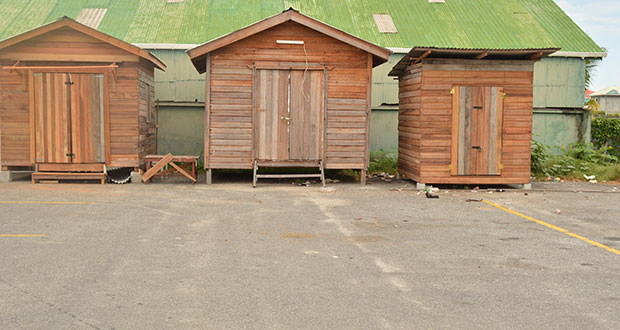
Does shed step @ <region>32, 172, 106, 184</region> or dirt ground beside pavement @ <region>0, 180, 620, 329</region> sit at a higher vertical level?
shed step @ <region>32, 172, 106, 184</region>

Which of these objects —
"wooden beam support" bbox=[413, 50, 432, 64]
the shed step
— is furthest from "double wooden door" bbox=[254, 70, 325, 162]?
the shed step

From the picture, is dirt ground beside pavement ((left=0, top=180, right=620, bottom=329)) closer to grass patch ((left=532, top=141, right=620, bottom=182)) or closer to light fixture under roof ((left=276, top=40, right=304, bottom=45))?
light fixture under roof ((left=276, top=40, right=304, bottom=45))

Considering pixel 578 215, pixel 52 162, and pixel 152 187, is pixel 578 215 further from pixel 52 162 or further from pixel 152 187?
pixel 52 162

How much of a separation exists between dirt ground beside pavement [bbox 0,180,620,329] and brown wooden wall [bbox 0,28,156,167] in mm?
2782

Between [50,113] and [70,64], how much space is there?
4.04 ft

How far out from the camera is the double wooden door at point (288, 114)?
1316cm

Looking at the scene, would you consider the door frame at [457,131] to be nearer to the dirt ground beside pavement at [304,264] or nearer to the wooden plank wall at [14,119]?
the dirt ground beside pavement at [304,264]

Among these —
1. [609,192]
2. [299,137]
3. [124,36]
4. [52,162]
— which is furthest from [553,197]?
[124,36]

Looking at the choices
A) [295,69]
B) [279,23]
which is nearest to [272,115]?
[295,69]

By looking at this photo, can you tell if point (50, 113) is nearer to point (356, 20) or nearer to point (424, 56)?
point (424, 56)

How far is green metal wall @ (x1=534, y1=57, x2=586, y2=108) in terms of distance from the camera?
1902 cm

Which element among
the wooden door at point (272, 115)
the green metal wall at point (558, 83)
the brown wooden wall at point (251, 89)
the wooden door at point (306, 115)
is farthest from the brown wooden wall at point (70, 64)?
the green metal wall at point (558, 83)

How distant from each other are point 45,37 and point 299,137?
20.6 ft

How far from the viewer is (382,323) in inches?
160
